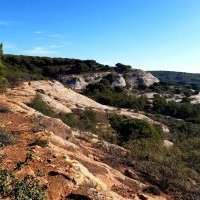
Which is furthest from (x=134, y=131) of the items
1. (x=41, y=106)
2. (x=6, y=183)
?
(x=6, y=183)

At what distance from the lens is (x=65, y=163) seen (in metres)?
21.2

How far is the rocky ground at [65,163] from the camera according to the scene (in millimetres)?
18875

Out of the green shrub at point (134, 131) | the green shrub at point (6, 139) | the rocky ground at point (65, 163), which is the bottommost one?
the green shrub at point (134, 131)

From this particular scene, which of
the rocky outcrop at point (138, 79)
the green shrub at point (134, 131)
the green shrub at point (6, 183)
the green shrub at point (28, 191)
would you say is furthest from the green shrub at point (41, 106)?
the rocky outcrop at point (138, 79)

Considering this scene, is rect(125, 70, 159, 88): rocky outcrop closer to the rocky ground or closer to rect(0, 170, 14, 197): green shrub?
the rocky ground

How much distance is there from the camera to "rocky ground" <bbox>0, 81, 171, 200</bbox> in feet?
61.9

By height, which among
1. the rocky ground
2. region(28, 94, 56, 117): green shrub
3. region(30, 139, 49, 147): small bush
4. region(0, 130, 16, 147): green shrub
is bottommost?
region(28, 94, 56, 117): green shrub

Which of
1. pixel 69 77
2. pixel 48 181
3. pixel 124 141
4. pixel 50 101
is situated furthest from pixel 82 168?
pixel 69 77

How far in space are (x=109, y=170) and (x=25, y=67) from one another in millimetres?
79334

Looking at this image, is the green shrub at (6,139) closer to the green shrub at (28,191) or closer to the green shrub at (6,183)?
the green shrub at (6,183)

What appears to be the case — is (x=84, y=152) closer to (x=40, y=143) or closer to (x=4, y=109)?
(x=40, y=143)

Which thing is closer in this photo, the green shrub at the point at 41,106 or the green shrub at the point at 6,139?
the green shrub at the point at 6,139

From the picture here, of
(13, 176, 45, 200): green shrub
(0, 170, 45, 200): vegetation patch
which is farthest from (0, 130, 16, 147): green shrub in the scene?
(13, 176, 45, 200): green shrub

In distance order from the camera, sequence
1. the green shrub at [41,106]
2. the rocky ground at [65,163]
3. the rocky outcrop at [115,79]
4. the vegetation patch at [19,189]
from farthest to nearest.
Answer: the rocky outcrop at [115,79]
the green shrub at [41,106]
the rocky ground at [65,163]
the vegetation patch at [19,189]
